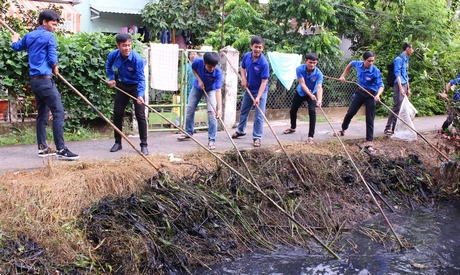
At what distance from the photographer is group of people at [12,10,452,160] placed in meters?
5.77

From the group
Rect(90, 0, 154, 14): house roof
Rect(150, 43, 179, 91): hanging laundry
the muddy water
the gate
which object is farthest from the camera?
Rect(90, 0, 154, 14): house roof

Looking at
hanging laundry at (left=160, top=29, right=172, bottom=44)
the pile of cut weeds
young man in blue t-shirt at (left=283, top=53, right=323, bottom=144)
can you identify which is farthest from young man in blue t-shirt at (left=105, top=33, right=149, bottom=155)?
hanging laundry at (left=160, top=29, right=172, bottom=44)

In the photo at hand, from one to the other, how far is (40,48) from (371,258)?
15.2ft

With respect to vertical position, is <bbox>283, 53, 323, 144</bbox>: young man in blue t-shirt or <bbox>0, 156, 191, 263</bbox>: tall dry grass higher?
<bbox>283, 53, 323, 144</bbox>: young man in blue t-shirt

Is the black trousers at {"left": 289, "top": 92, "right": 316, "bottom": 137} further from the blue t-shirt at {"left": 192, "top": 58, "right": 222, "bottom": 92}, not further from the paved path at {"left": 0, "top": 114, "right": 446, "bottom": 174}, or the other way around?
the blue t-shirt at {"left": 192, "top": 58, "right": 222, "bottom": 92}

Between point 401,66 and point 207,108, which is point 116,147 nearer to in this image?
point 207,108

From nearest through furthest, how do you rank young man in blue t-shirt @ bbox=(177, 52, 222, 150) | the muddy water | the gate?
the muddy water
young man in blue t-shirt @ bbox=(177, 52, 222, 150)
the gate

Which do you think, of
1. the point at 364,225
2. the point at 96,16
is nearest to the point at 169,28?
the point at 96,16

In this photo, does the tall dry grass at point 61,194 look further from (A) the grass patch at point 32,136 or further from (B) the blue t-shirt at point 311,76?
(B) the blue t-shirt at point 311,76

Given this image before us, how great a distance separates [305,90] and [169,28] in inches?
273

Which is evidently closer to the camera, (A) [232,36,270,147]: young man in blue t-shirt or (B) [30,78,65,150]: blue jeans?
(B) [30,78,65,150]: blue jeans

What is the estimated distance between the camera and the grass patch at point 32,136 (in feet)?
23.5

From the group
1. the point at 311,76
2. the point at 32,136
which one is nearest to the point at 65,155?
the point at 32,136

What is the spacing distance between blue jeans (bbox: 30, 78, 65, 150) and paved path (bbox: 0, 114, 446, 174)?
33 centimetres
